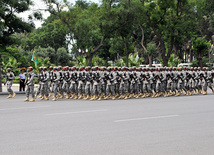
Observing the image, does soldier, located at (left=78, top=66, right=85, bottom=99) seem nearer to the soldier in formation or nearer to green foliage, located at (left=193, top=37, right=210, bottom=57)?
the soldier in formation

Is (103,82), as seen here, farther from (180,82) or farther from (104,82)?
(180,82)

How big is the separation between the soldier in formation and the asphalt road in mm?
6741

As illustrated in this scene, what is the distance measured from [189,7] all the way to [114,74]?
20523mm

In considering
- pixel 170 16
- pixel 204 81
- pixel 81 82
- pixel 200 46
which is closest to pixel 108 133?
pixel 81 82

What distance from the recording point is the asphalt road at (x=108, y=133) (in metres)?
6.53

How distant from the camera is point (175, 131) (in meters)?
8.31

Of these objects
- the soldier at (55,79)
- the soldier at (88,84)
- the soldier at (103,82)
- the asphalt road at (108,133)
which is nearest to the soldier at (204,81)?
the soldier at (103,82)

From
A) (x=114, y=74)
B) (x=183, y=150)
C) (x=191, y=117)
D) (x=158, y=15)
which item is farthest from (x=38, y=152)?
(x=158, y=15)

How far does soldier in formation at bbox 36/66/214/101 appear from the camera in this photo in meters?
18.3

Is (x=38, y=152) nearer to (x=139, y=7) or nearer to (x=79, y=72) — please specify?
(x=79, y=72)

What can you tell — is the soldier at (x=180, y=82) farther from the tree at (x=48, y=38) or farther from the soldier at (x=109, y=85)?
the tree at (x=48, y=38)

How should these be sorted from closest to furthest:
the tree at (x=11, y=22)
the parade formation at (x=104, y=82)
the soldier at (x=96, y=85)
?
the soldier at (x=96, y=85) → the parade formation at (x=104, y=82) → the tree at (x=11, y=22)

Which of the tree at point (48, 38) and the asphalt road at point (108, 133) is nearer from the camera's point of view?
the asphalt road at point (108, 133)

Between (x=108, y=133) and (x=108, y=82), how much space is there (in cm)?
1030
